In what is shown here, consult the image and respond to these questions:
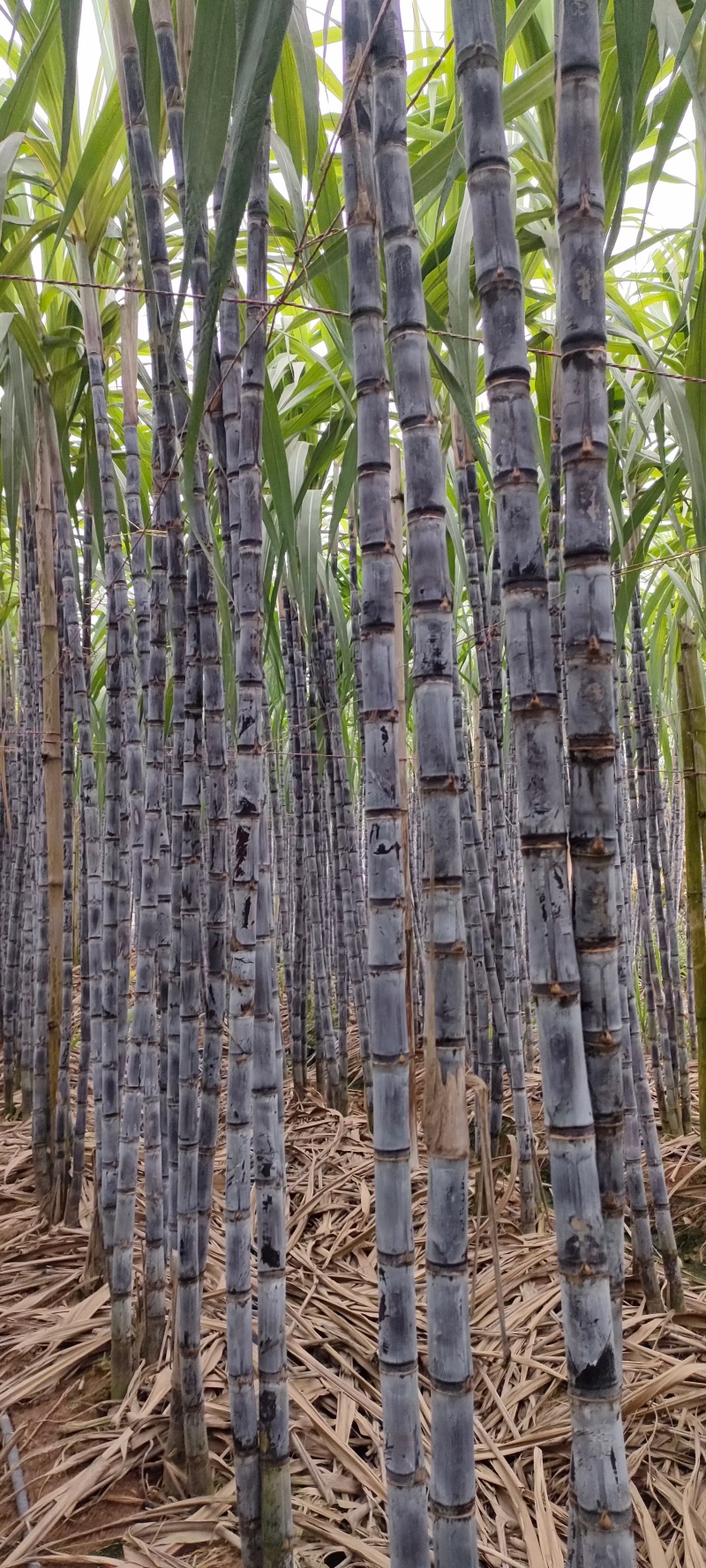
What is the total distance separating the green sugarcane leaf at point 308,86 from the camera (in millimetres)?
654

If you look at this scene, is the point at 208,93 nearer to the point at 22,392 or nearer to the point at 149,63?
the point at 149,63

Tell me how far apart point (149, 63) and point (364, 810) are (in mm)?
768

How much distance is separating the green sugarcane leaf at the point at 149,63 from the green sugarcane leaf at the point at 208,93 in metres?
0.50

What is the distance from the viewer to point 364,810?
1070 millimetres

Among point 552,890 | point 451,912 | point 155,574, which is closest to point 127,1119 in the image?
point 155,574

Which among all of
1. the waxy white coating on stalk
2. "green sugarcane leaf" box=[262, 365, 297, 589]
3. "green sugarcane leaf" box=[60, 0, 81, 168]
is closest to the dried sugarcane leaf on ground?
the waxy white coating on stalk

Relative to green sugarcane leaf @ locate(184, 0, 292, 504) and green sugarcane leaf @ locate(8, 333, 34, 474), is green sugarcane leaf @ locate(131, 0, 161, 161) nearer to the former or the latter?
green sugarcane leaf @ locate(184, 0, 292, 504)

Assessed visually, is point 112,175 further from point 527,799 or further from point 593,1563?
point 593,1563

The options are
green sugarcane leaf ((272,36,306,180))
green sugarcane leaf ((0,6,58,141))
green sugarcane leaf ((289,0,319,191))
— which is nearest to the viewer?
green sugarcane leaf ((289,0,319,191))

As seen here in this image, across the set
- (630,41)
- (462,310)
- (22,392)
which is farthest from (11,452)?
(630,41)

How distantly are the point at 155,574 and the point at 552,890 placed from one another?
91 centimetres

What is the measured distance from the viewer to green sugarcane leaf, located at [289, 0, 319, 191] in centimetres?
65

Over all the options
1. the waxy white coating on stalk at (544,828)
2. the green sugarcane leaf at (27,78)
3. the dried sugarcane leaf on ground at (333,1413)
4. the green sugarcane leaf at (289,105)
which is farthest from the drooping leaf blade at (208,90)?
the dried sugarcane leaf on ground at (333,1413)

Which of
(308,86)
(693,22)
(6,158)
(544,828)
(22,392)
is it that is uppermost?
(22,392)
